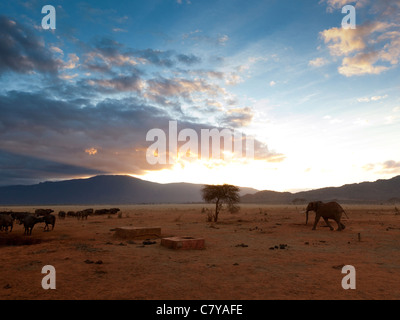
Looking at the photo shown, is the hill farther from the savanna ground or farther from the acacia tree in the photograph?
the savanna ground

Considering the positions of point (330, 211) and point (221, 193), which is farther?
point (221, 193)

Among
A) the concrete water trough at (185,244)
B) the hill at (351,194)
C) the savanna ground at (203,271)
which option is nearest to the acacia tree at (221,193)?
the savanna ground at (203,271)

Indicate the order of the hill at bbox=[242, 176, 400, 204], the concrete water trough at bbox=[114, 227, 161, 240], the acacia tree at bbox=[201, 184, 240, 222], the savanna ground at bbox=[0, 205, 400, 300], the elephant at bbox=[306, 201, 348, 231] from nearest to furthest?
the savanna ground at bbox=[0, 205, 400, 300], the concrete water trough at bbox=[114, 227, 161, 240], the elephant at bbox=[306, 201, 348, 231], the acacia tree at bbox=[201, 184, 240, 222], the hill at bbox=[242, 176, 400, 204]

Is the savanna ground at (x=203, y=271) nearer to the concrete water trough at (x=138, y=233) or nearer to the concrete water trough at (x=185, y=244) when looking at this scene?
the concrete water trough at (x=185, y=244)

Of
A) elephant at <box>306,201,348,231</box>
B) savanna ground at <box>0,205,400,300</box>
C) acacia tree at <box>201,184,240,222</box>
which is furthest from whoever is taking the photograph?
acacia tree at <box>201,184,240,222</box>

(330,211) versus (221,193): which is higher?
(221,193)

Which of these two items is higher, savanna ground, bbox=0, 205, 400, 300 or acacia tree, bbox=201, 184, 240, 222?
acacia tree, bbox=201, 184, 240, 222

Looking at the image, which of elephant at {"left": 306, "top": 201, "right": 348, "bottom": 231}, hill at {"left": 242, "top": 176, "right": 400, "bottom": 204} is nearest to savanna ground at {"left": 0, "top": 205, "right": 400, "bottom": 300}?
elephant at {"left": 306, "top": 201, "right": 348, "bottom": 231}

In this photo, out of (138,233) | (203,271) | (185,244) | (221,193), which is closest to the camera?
(203,271)

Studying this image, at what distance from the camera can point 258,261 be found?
10812mm

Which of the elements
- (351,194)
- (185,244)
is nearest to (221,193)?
(185,244)

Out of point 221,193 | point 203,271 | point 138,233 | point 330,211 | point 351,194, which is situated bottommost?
point 351,194

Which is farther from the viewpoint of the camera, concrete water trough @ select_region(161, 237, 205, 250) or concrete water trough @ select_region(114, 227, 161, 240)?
concrete water trough @ select_region(114, 227, 161, 240)

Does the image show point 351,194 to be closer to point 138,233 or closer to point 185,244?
point 138,233
